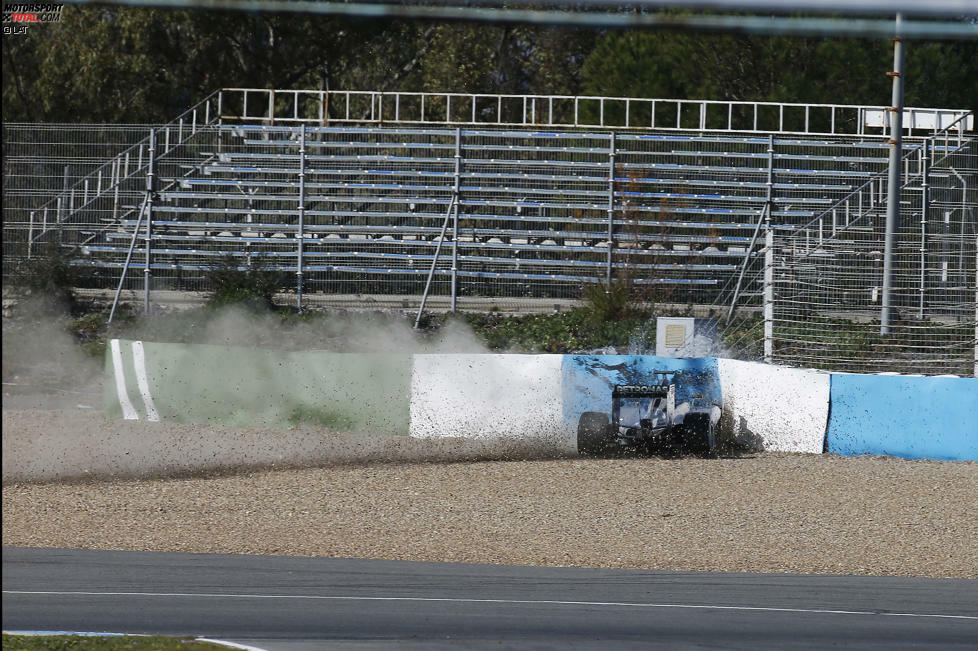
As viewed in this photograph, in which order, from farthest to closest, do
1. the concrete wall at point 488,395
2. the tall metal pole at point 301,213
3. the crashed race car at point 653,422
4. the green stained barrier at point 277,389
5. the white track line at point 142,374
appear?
1. the tall metal pole at point 301,213
2. the white track line at point 142,374
3. the green stained barrier at point 277,389
4. the concrete wall at point 488,395
5. the crashed race car at point 653,422

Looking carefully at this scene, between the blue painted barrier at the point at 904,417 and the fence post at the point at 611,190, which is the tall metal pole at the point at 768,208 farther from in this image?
the blue painted barrier at the point at 904,417

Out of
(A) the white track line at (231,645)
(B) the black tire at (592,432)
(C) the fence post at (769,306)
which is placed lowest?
(A) the white track line at (231,645)

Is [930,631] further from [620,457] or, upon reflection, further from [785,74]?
[785,74]

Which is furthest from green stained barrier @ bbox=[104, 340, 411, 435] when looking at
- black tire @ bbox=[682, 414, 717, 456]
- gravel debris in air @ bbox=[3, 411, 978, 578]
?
black tire @ bbox=[682, 414, 717, 456]

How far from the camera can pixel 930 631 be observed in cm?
728

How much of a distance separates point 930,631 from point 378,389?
782 cm

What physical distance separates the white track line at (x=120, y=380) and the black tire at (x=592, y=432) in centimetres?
533

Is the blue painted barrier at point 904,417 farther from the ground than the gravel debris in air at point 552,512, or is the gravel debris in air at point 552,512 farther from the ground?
the blue painted barrier at point 904,417

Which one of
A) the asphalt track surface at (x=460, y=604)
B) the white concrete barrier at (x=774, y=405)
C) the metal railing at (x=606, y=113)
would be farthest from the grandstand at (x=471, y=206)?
the asphalt track surface at (x=460, y=604)

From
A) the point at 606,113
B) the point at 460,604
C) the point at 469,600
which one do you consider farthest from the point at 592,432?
the point at 606,113

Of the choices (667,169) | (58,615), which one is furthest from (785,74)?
(58,615)

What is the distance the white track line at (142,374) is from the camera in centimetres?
1409

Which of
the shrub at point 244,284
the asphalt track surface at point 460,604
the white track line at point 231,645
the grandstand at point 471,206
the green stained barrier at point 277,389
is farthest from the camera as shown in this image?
the grandstand at point 471,206

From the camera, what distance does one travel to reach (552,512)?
1108 centimetres
